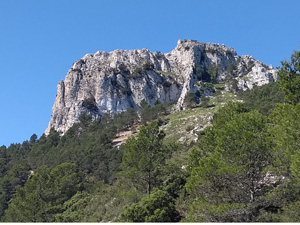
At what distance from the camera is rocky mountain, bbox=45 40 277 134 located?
127250mm

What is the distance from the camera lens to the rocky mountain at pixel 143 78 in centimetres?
12725

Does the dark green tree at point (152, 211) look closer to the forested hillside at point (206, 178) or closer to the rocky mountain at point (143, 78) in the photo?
the forested hillside at point (206, 178)

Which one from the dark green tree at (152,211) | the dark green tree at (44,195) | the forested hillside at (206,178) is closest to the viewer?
the forested hillside at (206,178)

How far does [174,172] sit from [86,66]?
11795 centimetres

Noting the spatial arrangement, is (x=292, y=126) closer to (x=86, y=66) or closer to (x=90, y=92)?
(x=90, y=92)

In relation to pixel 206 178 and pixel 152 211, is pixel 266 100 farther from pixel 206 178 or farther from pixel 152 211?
pixel 152 211

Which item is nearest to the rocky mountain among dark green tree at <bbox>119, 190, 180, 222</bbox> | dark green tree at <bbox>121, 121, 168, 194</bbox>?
dark green tree at <bbox>121, 121, 168, 194</bbox>

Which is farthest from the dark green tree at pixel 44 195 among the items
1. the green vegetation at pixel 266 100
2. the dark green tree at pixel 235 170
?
the green vegetation at pixel 266 100

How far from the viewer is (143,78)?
13712cm

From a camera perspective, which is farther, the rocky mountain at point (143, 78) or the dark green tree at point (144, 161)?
the rocky mountain at point (143, 78)

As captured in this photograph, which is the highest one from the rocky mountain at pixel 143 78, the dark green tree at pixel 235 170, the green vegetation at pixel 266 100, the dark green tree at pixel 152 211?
the rocky mountain at pixel 143 78

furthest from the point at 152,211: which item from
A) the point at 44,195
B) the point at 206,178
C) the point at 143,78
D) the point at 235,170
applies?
the point at 143,78

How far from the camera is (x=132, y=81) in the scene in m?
→ 136

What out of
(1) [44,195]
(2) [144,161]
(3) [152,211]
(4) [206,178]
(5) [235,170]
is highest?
(2) [144,161]
